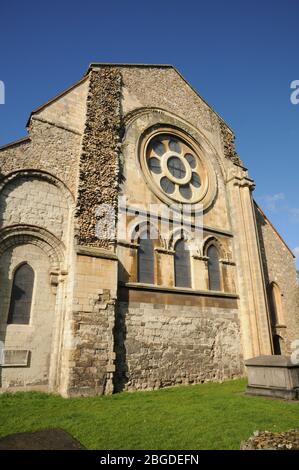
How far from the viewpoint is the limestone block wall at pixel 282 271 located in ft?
48.3

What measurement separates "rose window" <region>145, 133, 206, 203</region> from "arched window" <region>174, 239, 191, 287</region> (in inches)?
84.2

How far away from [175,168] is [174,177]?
2.15 feet

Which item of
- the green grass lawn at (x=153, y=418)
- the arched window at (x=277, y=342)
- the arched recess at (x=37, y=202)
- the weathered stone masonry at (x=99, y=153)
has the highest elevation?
the weathered stone masonry at (x=99, y=153)

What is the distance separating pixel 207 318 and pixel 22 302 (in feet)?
22.3

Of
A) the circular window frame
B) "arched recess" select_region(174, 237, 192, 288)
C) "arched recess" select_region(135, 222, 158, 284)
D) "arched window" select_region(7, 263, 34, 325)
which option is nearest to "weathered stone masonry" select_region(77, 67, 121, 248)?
"arched recess" select_region(135, 222, 158, 284)

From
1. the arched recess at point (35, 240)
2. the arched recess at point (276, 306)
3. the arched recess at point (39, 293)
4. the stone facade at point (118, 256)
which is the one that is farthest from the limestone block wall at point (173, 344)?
the arched recess at point (276, 306)

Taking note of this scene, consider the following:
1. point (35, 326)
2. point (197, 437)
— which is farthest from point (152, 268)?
point (197, 437)

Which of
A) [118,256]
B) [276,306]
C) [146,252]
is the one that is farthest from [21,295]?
[276,306]

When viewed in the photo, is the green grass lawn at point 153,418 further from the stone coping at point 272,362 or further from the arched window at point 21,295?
the arched window at point 21,295

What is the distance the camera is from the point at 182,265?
12375 millimetres

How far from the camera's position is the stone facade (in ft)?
29.4

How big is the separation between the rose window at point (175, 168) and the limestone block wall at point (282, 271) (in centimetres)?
404

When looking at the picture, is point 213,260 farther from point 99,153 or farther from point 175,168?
point 99,153

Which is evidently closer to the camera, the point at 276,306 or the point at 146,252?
the point at 146,252
